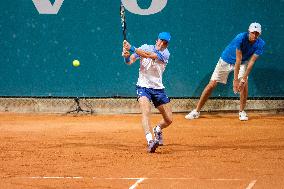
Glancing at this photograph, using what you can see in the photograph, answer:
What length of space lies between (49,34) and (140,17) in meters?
1.83

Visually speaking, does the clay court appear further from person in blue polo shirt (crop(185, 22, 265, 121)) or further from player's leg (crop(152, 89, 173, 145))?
person in blue polo shirt (crop(185, 22, 265, 121))

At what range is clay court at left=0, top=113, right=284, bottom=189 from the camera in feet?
21.1

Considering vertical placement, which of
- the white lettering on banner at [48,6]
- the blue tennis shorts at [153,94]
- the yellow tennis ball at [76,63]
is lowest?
the blue tennis shorts at [153,94]

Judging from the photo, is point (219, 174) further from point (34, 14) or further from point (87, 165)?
point (34, 14)

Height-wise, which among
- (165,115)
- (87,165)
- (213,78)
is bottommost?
(87,165)

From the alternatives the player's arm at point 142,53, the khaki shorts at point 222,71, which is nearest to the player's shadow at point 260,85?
the khaki shorts at point 222,71

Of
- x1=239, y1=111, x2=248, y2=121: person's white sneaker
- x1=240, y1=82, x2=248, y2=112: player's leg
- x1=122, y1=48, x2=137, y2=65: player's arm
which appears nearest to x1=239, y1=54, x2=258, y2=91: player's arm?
x1=240, y1=82, x2=248, y2=112: player's leg

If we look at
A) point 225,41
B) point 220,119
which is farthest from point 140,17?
point 220,119

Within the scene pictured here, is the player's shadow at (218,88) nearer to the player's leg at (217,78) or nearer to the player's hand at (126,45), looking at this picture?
the player's leg at (217,78)

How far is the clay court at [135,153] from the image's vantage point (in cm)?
643

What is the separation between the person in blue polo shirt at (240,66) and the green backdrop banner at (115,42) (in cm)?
68

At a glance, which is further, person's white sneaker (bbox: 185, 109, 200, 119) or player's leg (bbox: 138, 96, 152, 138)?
person's white sneaker (bbox: 185, 109, 200, 119)

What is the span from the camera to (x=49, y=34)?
12.9 m

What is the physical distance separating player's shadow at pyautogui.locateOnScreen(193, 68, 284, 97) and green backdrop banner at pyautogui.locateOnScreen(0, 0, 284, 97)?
0.02 m
